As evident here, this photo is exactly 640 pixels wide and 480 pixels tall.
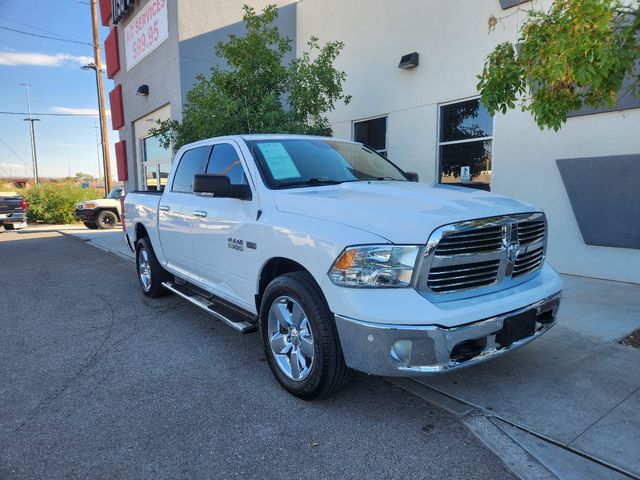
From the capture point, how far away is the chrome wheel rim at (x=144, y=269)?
5.97 m

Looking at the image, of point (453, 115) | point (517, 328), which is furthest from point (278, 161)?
point (453, 115)

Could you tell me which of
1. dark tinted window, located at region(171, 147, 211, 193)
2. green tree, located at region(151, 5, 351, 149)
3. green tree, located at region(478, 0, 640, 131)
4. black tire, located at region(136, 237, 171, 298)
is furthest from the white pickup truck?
green tree, located at region(151, 5, 351, 149)

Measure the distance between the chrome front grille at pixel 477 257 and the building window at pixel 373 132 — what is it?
6980mm

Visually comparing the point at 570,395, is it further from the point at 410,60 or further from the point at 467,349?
the point at 410,60

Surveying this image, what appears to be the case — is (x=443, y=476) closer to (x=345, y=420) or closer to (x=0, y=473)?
(x=345, y=420)

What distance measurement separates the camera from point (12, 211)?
1769cm

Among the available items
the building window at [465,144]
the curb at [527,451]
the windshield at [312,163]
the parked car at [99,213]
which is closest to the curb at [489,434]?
the curb at [527,451]

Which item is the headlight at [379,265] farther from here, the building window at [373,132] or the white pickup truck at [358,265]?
the building window at [373,132]

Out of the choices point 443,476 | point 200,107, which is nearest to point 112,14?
point 200,107

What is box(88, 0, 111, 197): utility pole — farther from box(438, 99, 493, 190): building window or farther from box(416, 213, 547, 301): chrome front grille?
box(416, 213, 547, 301): chrome front grille

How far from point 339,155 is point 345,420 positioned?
2328 millimetres

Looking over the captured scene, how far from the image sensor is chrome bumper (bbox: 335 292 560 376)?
2.49 meters

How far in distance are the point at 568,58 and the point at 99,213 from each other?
17593 millimetres

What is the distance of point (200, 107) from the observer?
749cm
